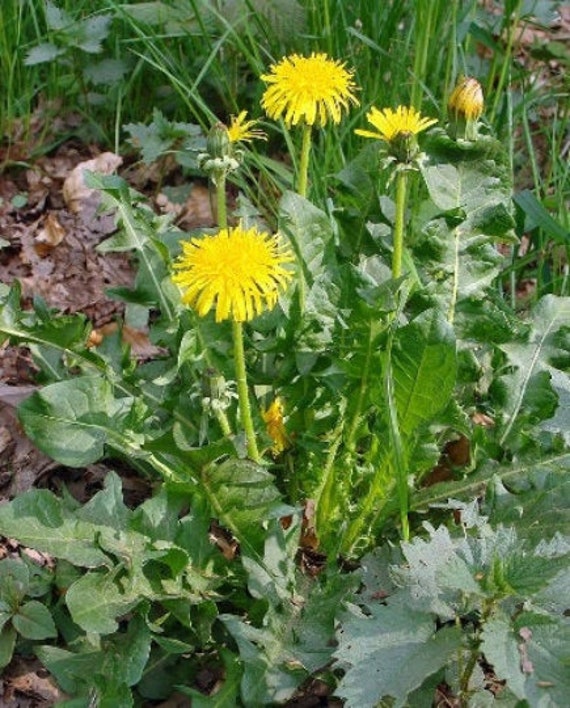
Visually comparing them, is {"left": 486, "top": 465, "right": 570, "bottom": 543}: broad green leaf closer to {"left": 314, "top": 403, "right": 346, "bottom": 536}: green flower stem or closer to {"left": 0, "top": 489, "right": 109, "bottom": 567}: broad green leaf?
{"left": 314, "top": 403, "right": 346, "bottom": 536}: green flower stem

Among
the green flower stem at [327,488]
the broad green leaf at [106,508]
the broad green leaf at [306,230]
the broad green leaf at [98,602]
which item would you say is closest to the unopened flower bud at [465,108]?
the broad green leaf at [306,230]

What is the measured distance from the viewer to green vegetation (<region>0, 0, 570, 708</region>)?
1.57 meters

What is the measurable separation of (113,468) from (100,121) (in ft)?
4.49

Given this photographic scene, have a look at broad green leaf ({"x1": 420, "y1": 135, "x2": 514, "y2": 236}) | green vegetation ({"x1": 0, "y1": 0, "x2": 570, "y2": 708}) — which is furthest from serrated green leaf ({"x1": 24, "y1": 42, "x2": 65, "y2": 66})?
broad green leaf ({"x1": 420, "y1": 135, "x2": 514, "y2": 236})

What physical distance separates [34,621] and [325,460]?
61 centimetres

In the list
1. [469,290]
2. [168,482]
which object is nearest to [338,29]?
[469,290]

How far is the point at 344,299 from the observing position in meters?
1.95

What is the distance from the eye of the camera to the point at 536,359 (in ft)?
6.78

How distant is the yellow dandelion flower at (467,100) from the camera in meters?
1.91

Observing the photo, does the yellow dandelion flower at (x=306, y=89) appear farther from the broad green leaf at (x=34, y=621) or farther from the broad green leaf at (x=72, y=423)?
the broad green leaf at (x=34, y=621)

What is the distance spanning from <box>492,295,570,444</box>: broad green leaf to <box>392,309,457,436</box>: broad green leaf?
0.96 feet

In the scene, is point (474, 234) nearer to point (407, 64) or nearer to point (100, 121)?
point (407, 64)

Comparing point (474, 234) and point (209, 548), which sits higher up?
point (474, 234)

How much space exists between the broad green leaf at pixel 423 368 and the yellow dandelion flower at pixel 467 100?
1.54 ft
